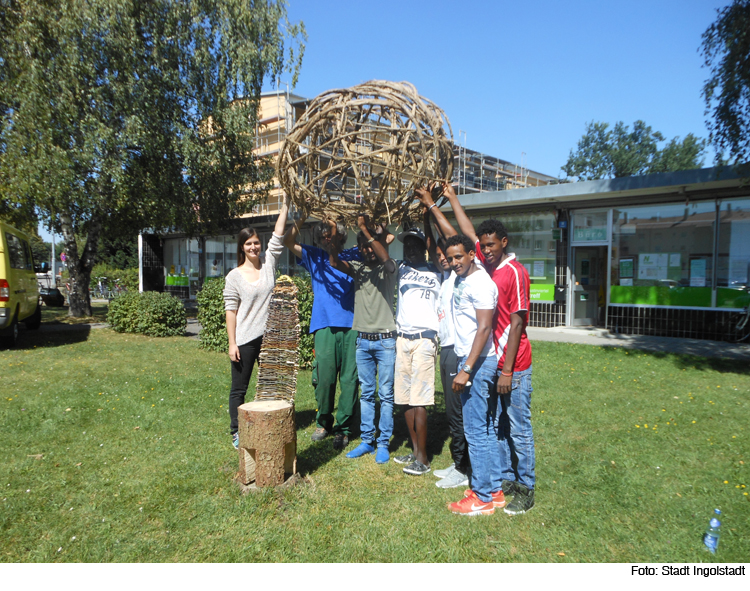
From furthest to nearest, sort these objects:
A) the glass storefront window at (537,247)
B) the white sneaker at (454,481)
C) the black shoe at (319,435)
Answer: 1. the glass storefront window at (537,247)
2. the black shoe at (319,435)
3. the white sneaker at (454,481)

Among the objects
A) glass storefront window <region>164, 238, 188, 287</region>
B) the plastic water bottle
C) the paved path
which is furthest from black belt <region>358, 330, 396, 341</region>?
glass storefront window <region>164, 238, 188, 287</region>

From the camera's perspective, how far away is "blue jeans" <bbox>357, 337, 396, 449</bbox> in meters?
4.48

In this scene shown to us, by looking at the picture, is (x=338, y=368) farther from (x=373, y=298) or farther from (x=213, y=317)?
(x=213, y=317)

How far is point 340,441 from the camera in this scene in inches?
191

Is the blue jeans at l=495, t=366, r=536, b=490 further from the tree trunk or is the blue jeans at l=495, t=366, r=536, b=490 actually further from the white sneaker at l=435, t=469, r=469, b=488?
the tree trunk

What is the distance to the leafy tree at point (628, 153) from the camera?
A: 5638 cm

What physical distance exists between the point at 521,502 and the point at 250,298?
2777 millimetres

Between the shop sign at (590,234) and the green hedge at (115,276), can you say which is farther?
the green hedge at (115,276)

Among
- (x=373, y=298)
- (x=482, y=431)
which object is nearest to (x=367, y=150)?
(x=373, y=298)

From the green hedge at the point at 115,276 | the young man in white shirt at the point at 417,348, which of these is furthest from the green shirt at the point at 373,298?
the green hedge at the point at 115,276

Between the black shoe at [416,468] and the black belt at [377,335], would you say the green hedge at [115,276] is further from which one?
the black shoe at [416,468]

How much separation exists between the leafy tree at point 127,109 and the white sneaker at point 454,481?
12591mm

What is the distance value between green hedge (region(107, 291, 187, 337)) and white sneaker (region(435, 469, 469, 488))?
939cm

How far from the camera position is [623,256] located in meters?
12.4
